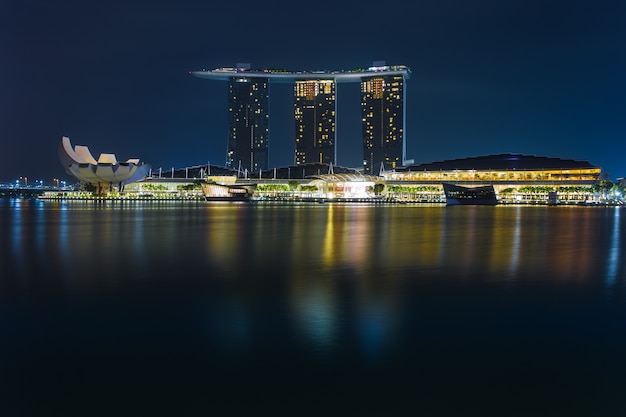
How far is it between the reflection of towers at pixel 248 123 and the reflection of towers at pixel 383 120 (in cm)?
2979

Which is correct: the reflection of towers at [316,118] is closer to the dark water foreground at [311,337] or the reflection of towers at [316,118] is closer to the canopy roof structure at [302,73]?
the canopy roof structure at [302,73]

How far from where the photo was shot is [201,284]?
13.1 meters

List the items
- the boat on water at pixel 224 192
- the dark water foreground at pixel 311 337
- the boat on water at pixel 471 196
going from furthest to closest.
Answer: the boat on water at pixel 224 192 < the boat on water at pixel 471 196 < the dark water foreground at pixel 311 337

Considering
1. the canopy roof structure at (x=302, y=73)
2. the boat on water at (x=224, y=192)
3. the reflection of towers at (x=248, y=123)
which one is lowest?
the boat on water at (x=224, y=192)

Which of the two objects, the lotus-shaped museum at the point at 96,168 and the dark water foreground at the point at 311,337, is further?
the lotus-shaped museum at the point at 96,168

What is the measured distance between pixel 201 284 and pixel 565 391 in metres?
8.38

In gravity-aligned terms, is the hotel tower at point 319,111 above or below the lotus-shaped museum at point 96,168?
above

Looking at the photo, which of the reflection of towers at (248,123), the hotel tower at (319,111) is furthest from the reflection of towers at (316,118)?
the reflection of towers at (248,123)

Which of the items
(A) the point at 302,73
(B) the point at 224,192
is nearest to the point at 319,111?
(A) the point at 302,73

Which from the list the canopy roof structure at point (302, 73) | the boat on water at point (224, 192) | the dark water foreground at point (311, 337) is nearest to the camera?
the dark water foreground at point (311, 337)

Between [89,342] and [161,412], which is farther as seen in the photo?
[89,342]

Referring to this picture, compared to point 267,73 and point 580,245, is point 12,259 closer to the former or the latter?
point 580,245

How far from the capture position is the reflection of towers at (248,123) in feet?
607

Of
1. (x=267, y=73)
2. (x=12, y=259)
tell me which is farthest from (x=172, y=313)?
(x=267, y=73)
